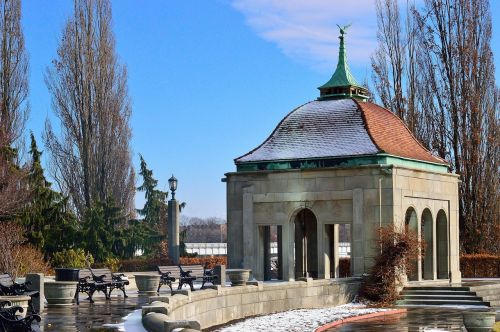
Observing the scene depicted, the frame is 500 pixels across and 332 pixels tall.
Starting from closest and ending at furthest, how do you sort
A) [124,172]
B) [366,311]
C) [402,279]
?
[366,311] → [402,279] → [124,172]

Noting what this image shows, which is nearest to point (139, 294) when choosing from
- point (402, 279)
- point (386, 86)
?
point (402, 279)

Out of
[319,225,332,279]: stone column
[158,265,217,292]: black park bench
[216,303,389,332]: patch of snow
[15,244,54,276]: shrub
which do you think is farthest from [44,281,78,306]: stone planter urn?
[319,225,332,279]: stone column

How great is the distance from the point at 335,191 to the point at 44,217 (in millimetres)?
15088

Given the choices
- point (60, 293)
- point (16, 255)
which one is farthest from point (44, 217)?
point (60, 293)

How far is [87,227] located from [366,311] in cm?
2160

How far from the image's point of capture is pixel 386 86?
48875 mm

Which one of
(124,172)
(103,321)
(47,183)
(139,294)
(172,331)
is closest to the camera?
(172,331)

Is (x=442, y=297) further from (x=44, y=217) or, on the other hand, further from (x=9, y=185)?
(x=44, y=217)

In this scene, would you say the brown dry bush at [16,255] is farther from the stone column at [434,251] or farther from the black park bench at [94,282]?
the stone column at [434,251]

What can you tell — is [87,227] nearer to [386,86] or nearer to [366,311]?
[386,86]

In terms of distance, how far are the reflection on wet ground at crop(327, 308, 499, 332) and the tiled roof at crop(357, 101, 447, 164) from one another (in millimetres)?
7321

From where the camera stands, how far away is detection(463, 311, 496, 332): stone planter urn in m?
18.6

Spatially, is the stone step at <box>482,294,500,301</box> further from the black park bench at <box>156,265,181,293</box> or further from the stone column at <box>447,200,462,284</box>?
the black park bench at <box>156,265,181,293</box>

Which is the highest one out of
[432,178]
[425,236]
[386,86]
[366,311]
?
[386,86]
